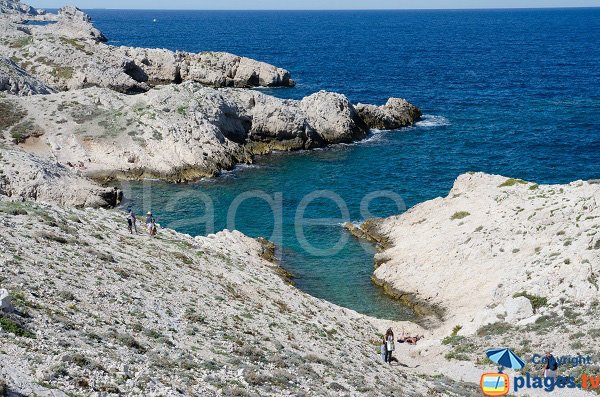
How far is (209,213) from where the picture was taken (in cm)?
6231

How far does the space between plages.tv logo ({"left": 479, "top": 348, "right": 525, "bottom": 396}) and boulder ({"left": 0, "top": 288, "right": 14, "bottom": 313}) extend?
20.0m

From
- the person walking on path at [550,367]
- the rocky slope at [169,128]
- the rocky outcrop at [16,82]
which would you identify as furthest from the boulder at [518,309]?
the rocky outcrop at [16,82]

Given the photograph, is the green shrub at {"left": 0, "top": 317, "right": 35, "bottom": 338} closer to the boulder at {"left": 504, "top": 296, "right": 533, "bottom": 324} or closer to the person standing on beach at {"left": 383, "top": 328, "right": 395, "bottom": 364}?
the person standing on beach at {"left": 383, "top": 328, "right": 395, "bottom": 364}

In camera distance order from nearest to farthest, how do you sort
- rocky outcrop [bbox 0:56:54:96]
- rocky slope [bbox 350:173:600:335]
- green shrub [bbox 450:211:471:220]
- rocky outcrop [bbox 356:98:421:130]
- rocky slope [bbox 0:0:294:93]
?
rocky slope [bbox 350:173:600:335] < green shrub [bbox 450:211:471:220] < rocky outcrop [bbox 0:56:54:96] < rocky outcrop [bbox 356:98:421:130] < rocky slope [bbox 0:0:294:93]

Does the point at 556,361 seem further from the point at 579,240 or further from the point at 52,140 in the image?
the point at 52,140

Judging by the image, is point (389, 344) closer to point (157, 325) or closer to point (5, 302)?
point (157, 325)

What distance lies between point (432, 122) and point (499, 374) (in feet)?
238

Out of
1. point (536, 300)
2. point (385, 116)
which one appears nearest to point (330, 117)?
point (385, 116)

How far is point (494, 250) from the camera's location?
44.1 m

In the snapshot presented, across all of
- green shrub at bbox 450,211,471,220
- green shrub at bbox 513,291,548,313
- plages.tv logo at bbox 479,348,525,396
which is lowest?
Result: plages.tv logo at bbox 479,348,525,396

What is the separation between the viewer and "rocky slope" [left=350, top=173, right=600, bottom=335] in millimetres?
35844

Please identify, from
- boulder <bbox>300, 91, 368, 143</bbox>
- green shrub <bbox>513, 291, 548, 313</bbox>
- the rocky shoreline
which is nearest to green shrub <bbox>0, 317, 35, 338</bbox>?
green shrub <bbox>513, 291, 548, 313</bbox>

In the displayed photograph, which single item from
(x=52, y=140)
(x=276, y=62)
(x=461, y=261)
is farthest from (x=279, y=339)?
(x=276, y=62)

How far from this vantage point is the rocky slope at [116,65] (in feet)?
369
